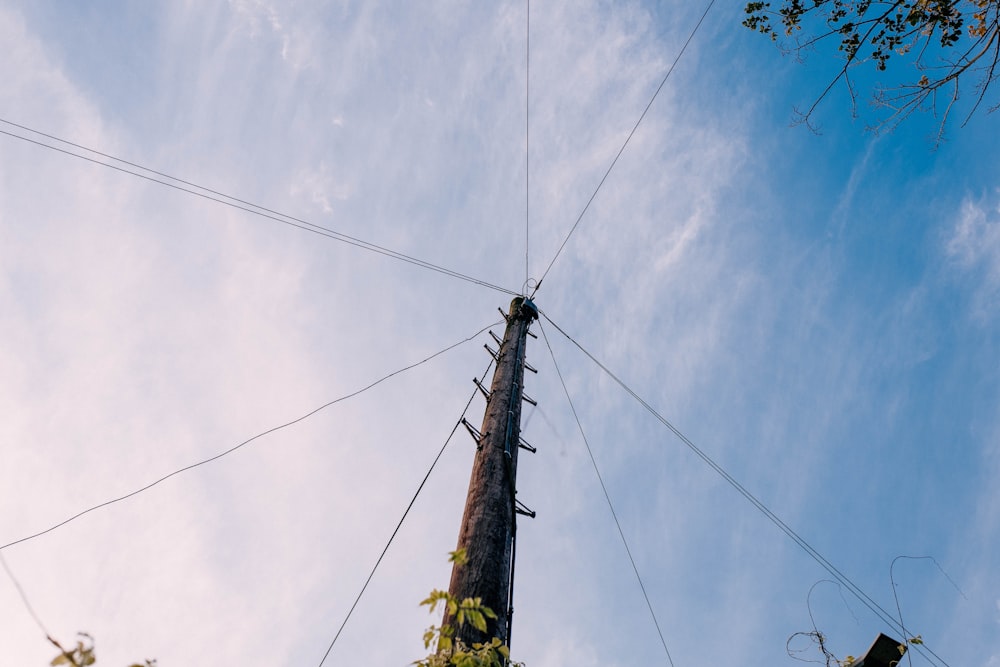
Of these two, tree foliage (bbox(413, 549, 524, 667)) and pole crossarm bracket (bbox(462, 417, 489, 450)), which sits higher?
pole crossarm bracket (bbox(462, 417, 489, 450))

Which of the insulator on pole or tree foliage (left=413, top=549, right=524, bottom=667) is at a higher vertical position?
the insulator on pole

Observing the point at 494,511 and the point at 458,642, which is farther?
the point at 494,511

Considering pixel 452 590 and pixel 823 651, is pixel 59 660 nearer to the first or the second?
pixel 452 590

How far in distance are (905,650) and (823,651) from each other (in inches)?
87.2

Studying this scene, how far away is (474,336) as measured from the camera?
9.39 m

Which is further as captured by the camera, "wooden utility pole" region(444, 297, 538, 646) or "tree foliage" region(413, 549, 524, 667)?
"wooden utility pole" region(444, 297, 538, 646)

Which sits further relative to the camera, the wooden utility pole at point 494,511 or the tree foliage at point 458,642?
the wooden utility pole at point 494,511

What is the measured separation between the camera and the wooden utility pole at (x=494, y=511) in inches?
138

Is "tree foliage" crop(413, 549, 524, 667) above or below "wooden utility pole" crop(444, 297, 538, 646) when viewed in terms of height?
below

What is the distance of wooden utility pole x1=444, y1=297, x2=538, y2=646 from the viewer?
11.5ft

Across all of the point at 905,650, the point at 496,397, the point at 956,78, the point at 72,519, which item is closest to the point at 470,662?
the point at 905,650

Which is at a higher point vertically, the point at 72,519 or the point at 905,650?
the point at 72,519

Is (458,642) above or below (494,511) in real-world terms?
below

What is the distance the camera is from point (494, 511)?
13.6 feet
